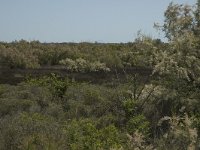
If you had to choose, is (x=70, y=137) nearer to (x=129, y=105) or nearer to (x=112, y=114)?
(x=129, y=105)

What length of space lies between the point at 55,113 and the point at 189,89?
179 inches

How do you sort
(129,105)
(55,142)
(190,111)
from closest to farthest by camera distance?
(55,142) < (190,111) < (129,105)

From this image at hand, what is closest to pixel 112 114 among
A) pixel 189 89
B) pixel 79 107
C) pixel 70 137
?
pixel 79 107

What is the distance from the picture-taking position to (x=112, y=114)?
16.4m

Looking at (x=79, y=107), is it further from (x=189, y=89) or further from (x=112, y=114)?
(x=189, y=89)

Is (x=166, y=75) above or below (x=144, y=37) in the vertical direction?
below

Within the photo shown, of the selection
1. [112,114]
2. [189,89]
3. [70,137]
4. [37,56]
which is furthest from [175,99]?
[37,56]

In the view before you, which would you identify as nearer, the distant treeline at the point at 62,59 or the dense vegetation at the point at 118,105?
the dense vegetation at the point at 118,105

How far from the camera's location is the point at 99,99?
18.5 metres

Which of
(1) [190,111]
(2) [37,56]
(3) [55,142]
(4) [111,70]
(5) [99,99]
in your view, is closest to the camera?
(3) [55,142]

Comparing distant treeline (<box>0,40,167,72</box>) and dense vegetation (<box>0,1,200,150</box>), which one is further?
distant treeline (<box>0,40,167,72</box>)

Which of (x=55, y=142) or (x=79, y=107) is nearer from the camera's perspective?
(x=55, y=142)

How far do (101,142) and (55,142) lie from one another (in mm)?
1024

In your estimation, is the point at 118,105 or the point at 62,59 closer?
the point at 118,105
